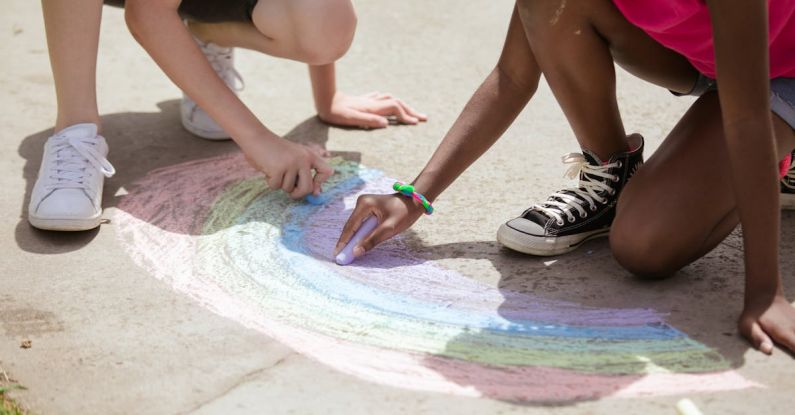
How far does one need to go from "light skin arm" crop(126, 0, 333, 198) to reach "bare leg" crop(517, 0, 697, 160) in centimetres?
65

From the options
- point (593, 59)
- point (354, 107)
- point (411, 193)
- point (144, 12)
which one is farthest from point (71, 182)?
point (593, 59)

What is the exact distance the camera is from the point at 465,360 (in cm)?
175

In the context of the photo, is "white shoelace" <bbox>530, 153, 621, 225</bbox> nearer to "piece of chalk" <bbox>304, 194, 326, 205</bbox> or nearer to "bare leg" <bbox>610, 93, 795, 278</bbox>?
"bare leg" <bbox>610, 93, 795, 278</bbox>

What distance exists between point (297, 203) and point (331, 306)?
0.58 metres

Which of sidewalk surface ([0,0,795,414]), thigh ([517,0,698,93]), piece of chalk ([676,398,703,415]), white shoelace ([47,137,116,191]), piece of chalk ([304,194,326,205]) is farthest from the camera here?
piece of chalk ([304,194,326,205])

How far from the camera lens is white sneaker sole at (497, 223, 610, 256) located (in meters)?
2.12

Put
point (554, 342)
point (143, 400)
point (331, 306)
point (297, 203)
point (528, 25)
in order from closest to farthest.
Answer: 1. point (143, 400)
2. point (554, 342)
3. point (331, 306)
4. point (528, 25)
5. point (297, 203)

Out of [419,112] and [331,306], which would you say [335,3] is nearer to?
[419,112]

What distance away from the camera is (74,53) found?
2.45 m

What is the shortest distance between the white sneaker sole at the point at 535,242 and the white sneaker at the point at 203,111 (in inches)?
40.8

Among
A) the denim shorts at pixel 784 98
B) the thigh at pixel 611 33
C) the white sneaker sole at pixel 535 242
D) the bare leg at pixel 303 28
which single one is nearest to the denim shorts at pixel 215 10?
the bare leg at pixel 303 28

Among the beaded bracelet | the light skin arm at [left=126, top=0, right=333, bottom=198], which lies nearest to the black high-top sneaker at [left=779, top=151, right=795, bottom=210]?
the beaded bracelet

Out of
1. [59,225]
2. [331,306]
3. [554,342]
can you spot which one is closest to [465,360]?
[554,342]

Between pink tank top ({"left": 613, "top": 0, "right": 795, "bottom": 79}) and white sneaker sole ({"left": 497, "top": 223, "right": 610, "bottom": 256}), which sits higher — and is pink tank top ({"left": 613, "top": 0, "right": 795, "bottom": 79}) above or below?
above
